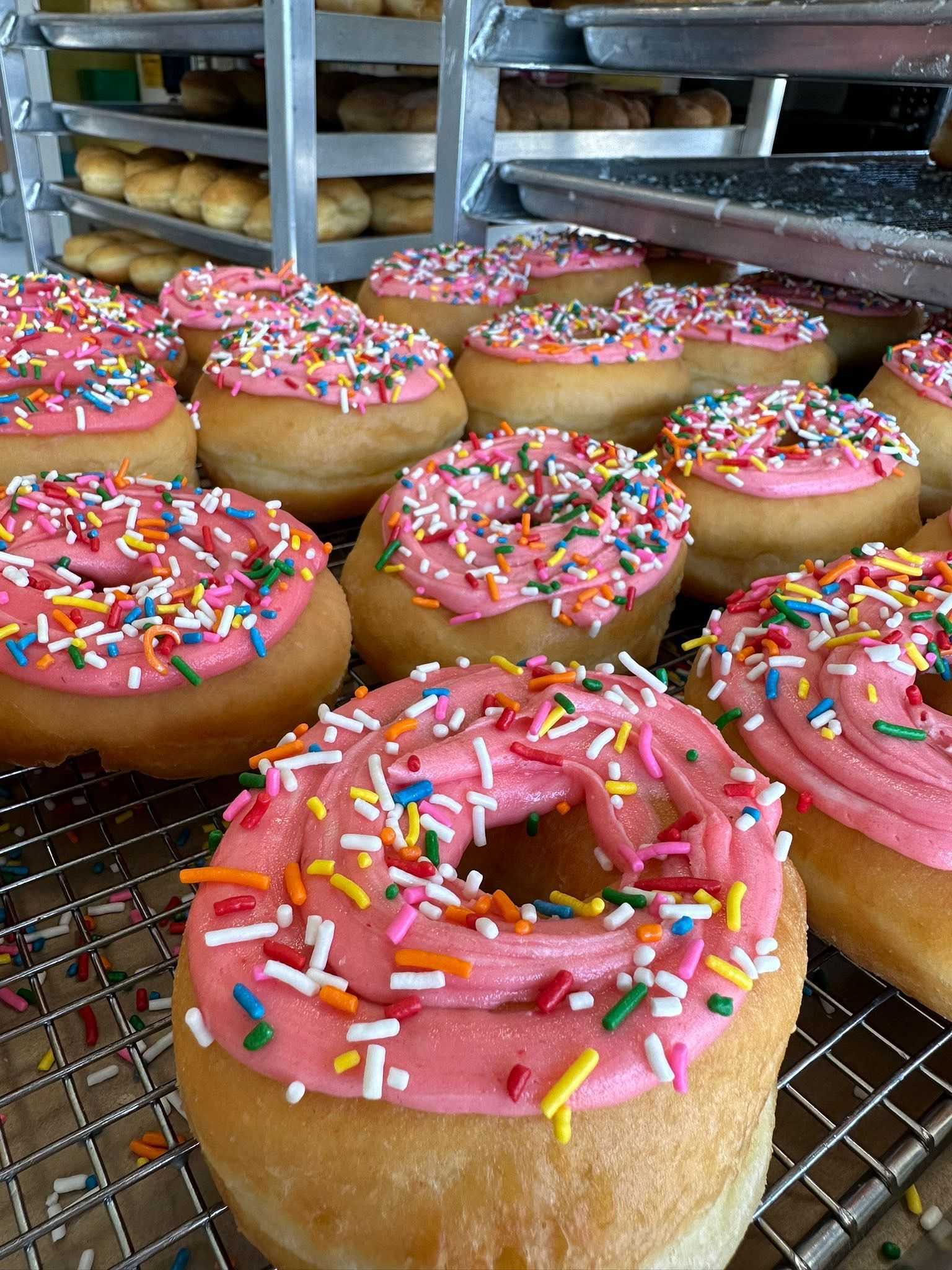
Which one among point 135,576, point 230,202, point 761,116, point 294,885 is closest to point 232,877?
point 294,885

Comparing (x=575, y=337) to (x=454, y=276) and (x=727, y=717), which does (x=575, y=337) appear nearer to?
(x=454, y=276)

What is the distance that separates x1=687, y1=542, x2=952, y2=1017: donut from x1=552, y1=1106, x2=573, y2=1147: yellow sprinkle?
1.80 ft

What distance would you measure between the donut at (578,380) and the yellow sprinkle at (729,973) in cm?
208

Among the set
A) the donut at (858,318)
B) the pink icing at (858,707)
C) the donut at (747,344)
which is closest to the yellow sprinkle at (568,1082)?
the pink icing at (858,707)

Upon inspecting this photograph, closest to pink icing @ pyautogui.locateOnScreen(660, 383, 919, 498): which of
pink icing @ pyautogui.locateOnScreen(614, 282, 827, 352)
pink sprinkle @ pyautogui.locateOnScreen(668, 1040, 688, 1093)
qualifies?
pink icing @ pyautogui.locateOnScreen(614, 282, 827, 352)

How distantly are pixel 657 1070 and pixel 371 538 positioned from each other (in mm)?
1480

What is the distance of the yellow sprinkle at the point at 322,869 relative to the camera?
1170 millimetres

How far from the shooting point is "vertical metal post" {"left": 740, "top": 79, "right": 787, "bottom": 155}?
482cm

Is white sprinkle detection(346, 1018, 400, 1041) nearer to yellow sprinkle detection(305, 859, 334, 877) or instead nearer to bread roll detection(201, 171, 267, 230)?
yellow sprinkle detection(305, 859, 334, 877)

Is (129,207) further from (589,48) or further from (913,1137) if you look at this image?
(913,1137)

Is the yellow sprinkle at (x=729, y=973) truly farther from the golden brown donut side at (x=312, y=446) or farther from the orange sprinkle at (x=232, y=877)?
the golden brown donut side at (x=312, y=446)

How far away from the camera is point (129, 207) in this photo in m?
4.83

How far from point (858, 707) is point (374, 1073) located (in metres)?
0.96

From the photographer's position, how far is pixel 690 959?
1.08 meters
